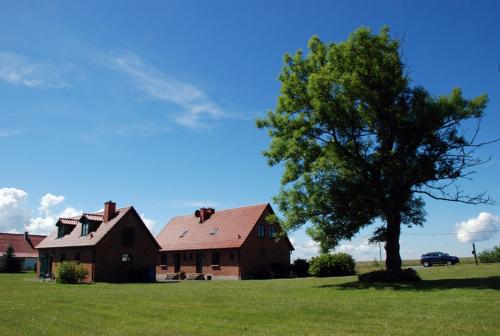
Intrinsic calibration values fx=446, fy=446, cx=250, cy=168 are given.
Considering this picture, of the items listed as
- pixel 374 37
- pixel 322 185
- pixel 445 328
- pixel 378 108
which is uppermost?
pixel 374 37

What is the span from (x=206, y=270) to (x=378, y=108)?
2885cm

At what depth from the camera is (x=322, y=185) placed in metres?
27.4

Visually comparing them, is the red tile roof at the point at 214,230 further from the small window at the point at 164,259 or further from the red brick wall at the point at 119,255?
the red brick wall at the point at 119,255

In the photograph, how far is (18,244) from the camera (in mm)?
78750

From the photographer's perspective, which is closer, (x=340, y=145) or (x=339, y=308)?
(x=339, y=308)

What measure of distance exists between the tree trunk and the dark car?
105 feet

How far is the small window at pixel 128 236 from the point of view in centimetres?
4338

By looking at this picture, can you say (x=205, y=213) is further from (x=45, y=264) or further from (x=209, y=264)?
(x=45, y=264)

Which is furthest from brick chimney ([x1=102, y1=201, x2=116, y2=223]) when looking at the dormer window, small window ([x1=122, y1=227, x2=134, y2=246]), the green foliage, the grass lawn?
the green foliage

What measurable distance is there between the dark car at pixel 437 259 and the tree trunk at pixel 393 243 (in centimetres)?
3197

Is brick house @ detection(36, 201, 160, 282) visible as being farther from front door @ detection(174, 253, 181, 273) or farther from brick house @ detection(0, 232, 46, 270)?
brick house @ detection(0, 232, 46, 270)

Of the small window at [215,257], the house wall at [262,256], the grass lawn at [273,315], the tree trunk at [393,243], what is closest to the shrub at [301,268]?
the house wall at [262,256]

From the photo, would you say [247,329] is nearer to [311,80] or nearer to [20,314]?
[20,314]

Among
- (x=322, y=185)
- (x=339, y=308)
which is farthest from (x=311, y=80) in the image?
(x=339, y=308)
